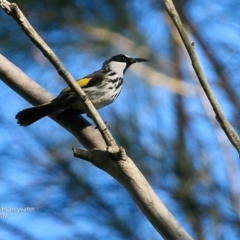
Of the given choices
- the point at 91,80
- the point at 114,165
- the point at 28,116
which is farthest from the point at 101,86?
the point at 114,165

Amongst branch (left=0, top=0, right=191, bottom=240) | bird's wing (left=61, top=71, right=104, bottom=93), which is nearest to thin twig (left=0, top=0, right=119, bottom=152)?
branch (left=0, top=0, right=191, bottom=240)

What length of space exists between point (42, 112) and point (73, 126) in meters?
0.23

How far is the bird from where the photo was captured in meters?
1.38

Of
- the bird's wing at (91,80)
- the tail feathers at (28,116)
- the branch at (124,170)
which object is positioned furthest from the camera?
the bird's wing at (91,80)

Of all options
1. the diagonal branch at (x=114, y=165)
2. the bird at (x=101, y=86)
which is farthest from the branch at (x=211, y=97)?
the bird at (x=101, y=86)

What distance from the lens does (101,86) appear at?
5.54 ft

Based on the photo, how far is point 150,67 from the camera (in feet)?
5.45

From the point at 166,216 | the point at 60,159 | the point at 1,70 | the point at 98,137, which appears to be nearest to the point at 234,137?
the point at 166,216

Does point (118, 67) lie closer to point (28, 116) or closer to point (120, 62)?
point (120, 62)

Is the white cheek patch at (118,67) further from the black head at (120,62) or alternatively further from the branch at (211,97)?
the branch at (211,97)

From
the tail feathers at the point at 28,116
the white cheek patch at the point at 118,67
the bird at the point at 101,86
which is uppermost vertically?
the white cheek patch at the point at 118,67

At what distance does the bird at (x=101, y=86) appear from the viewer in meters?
1.38

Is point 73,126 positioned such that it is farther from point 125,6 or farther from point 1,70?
point 125,6

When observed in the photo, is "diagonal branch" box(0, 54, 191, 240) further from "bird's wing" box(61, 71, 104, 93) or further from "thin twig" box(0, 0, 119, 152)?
"bird's wing" box(61, 71, 104, 93)
